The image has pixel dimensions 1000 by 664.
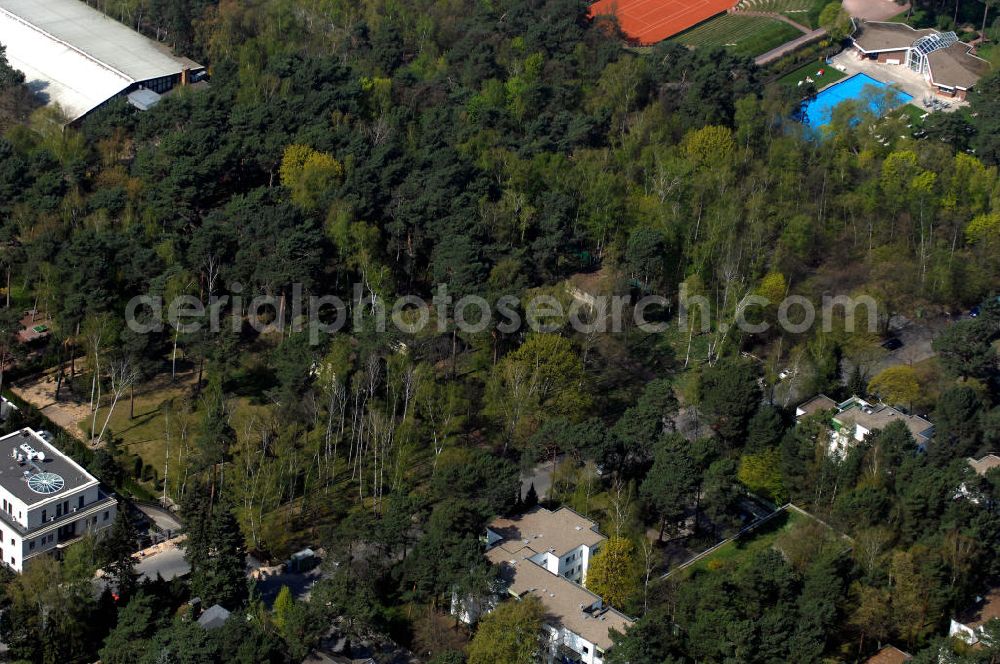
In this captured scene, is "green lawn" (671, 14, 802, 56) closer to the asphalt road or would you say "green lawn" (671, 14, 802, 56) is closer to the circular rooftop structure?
the asphalt road

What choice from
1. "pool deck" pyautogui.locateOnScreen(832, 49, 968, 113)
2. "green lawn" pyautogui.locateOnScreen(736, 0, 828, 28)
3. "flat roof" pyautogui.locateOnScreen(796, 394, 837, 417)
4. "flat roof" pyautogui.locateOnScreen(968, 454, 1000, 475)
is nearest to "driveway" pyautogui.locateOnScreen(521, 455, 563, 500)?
"flat roof" pyautogui.locateOnScreen(796, 394, 837, 417)

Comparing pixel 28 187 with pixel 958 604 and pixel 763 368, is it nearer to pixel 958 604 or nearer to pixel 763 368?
pixel 763 368

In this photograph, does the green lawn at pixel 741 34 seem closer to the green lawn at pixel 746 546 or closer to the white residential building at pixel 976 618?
the green lawn at pixel 746 546

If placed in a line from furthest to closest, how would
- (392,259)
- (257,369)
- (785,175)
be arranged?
(785,175) < (392,259) < (257,369)

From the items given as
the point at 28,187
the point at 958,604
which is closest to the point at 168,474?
the point at 28,187

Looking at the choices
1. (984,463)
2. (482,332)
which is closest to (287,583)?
(482,332)

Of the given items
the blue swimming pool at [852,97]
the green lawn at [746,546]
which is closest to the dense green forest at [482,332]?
the green lawn at [746,546]

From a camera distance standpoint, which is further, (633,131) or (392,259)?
(633,131)
